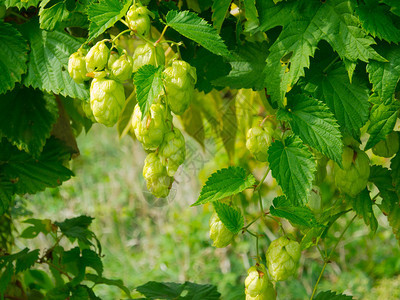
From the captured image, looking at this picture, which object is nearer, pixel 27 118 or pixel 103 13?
pixel 103 13

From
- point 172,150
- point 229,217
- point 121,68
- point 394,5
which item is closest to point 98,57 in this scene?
point 121,68

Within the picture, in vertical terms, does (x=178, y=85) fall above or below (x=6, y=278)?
above

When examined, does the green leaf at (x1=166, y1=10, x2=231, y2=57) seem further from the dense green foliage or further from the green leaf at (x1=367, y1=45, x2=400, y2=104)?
the green leaf at (x1=367, y1=45, x2=400, y2=104)

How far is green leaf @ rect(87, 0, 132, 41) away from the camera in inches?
26.5

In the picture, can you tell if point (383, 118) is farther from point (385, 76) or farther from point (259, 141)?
point (259, 141)

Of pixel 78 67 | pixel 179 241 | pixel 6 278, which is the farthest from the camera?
pixel 179 241

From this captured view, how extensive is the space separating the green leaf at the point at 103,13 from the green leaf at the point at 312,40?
0.67 ft

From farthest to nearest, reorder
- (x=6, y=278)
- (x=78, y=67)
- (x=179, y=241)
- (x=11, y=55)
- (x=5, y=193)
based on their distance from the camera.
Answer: (x=179, y=241) < (x=6, y=278) < (x=5, y=193) < (x=11, y=55) < (x=78, y=67)

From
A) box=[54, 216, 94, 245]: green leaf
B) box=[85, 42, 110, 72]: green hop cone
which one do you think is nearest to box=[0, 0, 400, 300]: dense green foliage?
box=[85, 42, 110, 72]: green hop cone

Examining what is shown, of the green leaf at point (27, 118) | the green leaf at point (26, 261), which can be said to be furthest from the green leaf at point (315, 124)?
the green leaf at point (26, 261)

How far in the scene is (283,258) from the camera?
72 centimetres

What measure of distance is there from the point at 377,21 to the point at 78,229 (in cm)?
79

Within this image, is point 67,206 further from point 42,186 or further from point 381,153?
point 381,153

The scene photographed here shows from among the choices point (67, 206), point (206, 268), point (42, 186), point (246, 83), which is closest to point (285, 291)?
point (206, 268)
